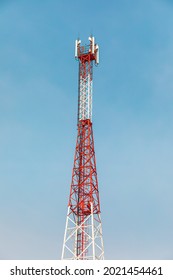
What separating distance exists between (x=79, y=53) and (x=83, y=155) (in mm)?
14199

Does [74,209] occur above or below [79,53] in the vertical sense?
below

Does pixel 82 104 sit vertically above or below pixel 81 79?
below

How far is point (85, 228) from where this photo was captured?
52281mm

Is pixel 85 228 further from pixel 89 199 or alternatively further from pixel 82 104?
pixel 82 104

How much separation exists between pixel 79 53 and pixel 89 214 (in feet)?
71.1
